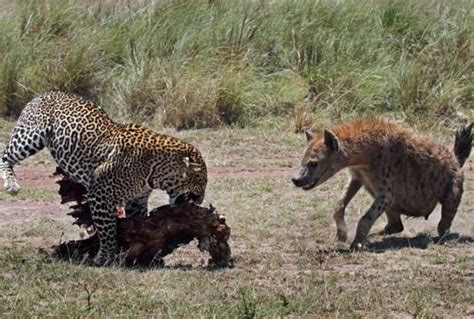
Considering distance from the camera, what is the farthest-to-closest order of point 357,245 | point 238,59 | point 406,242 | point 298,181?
point 238,59
point 406,242
point 298,181
point 357,245

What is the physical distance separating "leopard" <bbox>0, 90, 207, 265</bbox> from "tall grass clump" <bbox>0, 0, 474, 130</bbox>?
5.38m

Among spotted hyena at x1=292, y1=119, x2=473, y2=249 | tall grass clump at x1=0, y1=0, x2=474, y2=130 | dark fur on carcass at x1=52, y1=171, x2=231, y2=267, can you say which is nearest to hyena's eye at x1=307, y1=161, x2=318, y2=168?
spotted hyena at x1=292, y1=119, x2=473, y2=249

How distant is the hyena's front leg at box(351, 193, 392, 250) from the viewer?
9.34 metres

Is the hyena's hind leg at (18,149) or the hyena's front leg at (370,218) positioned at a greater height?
the hyena's hind leg at (18,149)

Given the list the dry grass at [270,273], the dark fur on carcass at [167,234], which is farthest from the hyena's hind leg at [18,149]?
the dark fur on carcass at [167,234]

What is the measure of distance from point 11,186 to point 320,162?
251 cm

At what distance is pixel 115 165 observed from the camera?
28.2 feet

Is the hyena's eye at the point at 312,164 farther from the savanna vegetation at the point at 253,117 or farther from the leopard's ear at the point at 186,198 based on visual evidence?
the leopard's ear at the point at 186,198

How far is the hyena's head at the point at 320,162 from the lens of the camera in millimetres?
9500

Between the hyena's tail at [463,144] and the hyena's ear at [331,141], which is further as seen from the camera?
the hyena's tail at [463,144]

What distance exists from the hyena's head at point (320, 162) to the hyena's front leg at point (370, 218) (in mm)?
418

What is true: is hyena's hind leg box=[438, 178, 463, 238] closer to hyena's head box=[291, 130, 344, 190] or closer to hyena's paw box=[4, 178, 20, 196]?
hyena's head box=[291, 130, 344, 190]

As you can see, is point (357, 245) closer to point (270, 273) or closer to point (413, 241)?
point (413, 241)

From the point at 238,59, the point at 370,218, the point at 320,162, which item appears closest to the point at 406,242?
the point at 370,218
